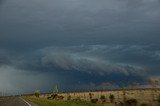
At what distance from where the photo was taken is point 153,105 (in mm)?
33062

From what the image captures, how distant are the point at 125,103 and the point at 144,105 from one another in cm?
510

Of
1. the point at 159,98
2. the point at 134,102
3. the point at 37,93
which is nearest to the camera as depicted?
the point at 159,98

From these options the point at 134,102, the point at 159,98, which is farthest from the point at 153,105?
the point at 134,102

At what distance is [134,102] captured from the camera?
39.7 metres

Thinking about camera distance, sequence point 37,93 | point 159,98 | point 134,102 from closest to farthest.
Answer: point 159,98, point 134,102, point 37,93

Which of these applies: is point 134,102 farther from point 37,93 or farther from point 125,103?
point 37,93

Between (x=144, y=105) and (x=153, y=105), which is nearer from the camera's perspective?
(x=153, y=105)

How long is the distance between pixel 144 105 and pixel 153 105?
227cm

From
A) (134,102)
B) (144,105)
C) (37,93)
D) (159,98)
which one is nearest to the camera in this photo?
(159,98)

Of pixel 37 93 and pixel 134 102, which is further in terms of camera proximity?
pixel 37 93

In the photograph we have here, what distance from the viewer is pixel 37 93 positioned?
160125mm

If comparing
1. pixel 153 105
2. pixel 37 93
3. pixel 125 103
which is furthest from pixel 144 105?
pixel 37 93

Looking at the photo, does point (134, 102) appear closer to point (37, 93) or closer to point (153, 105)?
point (153, 105)

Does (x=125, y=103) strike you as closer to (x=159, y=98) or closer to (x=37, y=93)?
(x=159, y=98)
